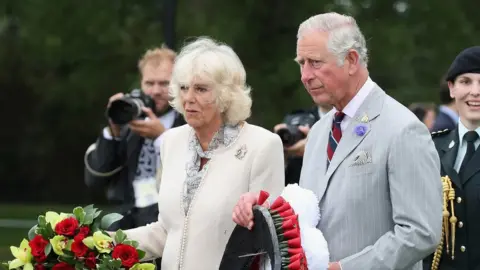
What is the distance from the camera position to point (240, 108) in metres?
4.53

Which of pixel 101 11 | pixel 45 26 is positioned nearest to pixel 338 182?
pixel 101 11

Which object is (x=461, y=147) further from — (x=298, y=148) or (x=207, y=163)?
(x=298, y=148)

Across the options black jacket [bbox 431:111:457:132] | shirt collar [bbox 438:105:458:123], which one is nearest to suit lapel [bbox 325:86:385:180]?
black jacket [bbox 431:111:457:132]

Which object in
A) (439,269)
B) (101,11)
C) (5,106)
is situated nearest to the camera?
(439,269)

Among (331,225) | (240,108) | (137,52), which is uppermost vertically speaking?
(137,52)

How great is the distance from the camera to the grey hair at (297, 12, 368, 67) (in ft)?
12.3

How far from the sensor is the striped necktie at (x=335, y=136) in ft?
12.9

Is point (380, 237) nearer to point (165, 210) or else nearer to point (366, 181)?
point (366, 181)

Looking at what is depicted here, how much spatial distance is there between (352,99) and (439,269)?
1228mm

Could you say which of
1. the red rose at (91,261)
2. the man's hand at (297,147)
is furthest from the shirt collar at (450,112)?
the red rose at (91,261)

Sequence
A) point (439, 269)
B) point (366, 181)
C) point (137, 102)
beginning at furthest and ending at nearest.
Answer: point (137, 102) < point (439, 269) < point (366, 181)

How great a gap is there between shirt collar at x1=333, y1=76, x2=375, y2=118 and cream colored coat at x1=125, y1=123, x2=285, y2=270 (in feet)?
2.00

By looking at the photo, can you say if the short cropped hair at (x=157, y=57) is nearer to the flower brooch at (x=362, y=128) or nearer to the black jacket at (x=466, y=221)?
the black jacket at (x=466, y=221)

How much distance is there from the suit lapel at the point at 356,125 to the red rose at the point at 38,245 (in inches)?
46.8
